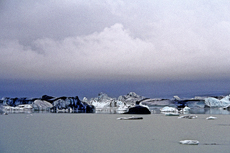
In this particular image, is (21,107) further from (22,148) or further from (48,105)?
(22,148)

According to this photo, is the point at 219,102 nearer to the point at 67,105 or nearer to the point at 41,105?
the point at 67,105

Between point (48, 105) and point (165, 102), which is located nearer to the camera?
point (48, 105)

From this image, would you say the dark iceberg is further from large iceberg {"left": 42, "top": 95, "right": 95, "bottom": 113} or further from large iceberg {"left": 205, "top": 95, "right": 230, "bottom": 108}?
large iceberg {"left": 205, "top": 95, "right": 230, "bottom": 108}

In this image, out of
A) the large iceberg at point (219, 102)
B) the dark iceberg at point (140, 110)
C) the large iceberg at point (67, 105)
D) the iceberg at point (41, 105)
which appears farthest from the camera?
the iceberg at point (41, 105)

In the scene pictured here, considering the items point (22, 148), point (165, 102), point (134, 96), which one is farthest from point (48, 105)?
point (22, 148)

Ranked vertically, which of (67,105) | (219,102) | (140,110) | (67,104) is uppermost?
(67,104)

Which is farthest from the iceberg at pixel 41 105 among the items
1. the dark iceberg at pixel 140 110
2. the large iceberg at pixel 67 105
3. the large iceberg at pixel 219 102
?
the large iceberg at pixel 219 102

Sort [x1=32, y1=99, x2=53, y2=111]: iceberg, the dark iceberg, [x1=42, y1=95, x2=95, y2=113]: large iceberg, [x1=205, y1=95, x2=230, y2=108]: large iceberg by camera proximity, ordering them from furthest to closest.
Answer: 1. [x1=32, y1=99, x2=53, y2=111]: iceberg
2. [x1=205, y1=95, x2=230, y2=108]: large iceberg
3. [x1=42, y1=95, x2=95, y2=113]: large iceberg
4. the dark iceberg

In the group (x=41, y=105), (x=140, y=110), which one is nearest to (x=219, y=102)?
(x=140, y=110)

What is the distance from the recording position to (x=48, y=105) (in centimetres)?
3472

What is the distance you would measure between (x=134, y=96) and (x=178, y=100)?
1629cm

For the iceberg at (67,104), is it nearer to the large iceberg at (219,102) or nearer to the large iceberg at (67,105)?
the large iceberg at (67,105)

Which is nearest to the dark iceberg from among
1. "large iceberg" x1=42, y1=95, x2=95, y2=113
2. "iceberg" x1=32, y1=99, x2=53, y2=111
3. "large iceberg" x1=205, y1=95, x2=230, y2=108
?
"large iceberg" x1=42, y1=95, x2=95, y2=113

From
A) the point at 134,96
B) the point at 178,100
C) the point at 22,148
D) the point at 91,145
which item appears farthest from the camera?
the point at 134,96
